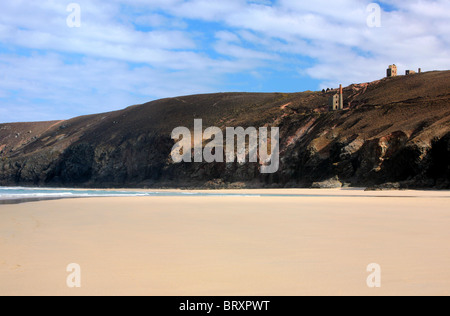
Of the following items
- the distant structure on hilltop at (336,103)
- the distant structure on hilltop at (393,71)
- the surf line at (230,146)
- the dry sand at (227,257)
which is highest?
the distant structure on hilltop at (393,71)

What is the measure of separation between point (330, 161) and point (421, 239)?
43068 mm

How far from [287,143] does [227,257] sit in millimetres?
55723

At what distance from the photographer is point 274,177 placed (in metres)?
57.2

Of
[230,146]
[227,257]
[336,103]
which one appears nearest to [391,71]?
[336,103]

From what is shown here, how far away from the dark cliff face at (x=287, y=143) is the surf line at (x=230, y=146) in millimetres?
1147

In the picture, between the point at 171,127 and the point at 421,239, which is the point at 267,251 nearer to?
the point at 421,239

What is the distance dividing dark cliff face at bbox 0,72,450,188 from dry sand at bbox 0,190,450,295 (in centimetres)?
2974

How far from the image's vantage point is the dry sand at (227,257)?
5.43 metres

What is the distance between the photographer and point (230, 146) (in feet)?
224

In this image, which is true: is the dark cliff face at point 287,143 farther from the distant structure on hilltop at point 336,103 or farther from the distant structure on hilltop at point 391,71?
the distant structure on hilltop at point 391,71

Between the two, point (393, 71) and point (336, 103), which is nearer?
point (336, 103)

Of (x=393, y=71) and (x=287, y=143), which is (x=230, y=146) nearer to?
(x=287, y=143)

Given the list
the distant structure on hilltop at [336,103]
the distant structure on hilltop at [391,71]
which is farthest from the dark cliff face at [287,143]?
the distant structure on hilltop at [391,71]

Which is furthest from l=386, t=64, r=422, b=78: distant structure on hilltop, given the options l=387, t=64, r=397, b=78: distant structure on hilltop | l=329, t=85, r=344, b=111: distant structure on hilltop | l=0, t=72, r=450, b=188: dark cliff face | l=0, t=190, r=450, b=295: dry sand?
l=0, t=190, r=450, b=295: dry sand
